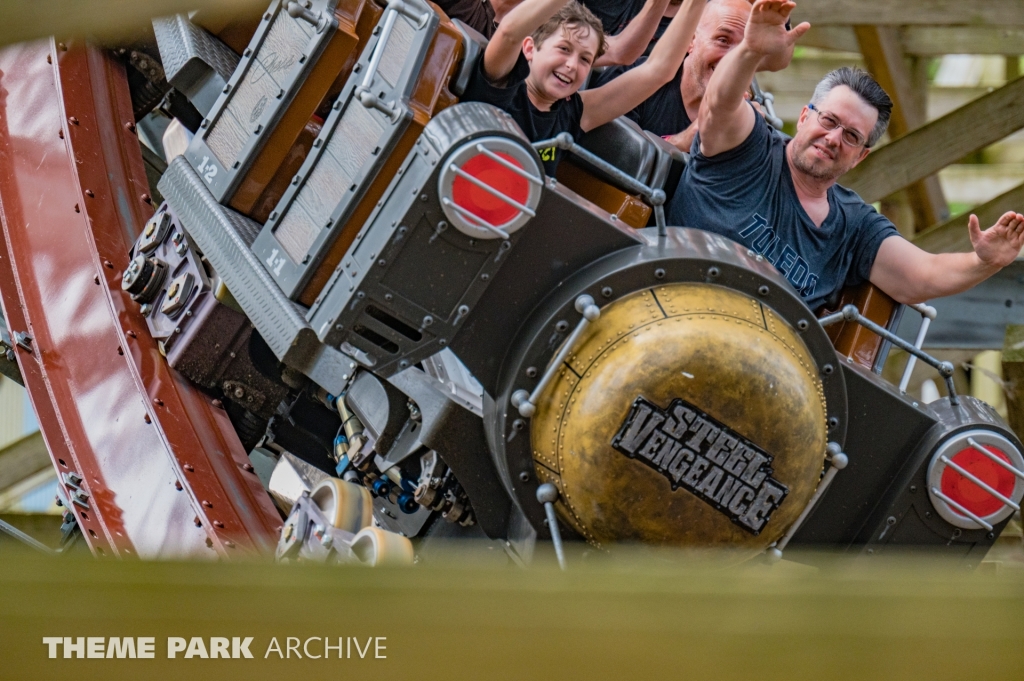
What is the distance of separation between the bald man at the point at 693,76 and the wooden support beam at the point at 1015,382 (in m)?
1.39

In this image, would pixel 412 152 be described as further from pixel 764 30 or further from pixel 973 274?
pixel 973 274

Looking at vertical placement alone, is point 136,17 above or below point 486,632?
above

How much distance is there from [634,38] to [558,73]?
0.67 meters

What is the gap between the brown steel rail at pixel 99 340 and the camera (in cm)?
289

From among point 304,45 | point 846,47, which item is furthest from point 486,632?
point 846,47

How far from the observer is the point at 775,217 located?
108 inches

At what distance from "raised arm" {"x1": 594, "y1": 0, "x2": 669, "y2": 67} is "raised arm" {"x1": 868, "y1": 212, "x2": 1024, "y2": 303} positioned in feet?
2.93

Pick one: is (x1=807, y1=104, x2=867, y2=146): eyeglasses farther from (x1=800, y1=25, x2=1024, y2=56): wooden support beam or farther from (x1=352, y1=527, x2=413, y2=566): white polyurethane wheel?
(x1=800, y1=25, x2=1024, y2=56): wooden support beam

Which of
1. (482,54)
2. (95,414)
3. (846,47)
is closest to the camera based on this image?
(482,54)

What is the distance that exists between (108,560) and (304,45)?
209 cm

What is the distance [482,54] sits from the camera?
8.49 ft

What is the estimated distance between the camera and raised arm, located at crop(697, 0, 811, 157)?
2307mm

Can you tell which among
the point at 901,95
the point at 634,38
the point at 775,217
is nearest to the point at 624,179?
the point at 775,217

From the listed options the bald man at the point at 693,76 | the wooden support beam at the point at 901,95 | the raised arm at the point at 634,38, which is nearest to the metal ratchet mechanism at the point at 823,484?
the bald man at the point at 693,76
